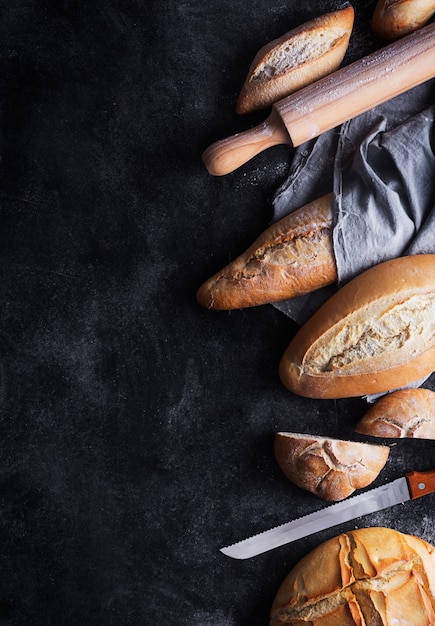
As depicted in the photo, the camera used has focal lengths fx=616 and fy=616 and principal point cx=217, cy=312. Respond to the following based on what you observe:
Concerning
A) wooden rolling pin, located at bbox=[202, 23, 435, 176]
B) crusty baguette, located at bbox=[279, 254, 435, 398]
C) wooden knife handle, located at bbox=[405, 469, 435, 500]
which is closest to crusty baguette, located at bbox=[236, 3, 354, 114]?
wooden rolling pin, located at bbox=[202, 23, 435, 176]

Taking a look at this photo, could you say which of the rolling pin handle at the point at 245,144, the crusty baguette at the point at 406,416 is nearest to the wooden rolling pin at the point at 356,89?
the rolling pin handle at the point at 245,144

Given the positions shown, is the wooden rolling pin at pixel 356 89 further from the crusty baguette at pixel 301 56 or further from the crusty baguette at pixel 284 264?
the crusty baguette at pixel 284 264

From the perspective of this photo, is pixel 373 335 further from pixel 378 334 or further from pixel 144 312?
pixel 144 312

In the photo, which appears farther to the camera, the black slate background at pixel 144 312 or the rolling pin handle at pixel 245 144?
the black slate background at pixel 144 312

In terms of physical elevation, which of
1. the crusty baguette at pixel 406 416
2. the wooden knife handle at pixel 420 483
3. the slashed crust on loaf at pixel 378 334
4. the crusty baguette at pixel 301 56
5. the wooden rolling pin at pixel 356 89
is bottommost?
the wooden knife handle at pixel 420 483

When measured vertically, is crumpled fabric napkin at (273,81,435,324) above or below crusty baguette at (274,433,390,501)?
above

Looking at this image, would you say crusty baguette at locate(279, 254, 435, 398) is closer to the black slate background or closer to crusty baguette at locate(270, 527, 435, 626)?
the black slate background

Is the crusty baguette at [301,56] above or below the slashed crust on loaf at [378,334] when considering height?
above
